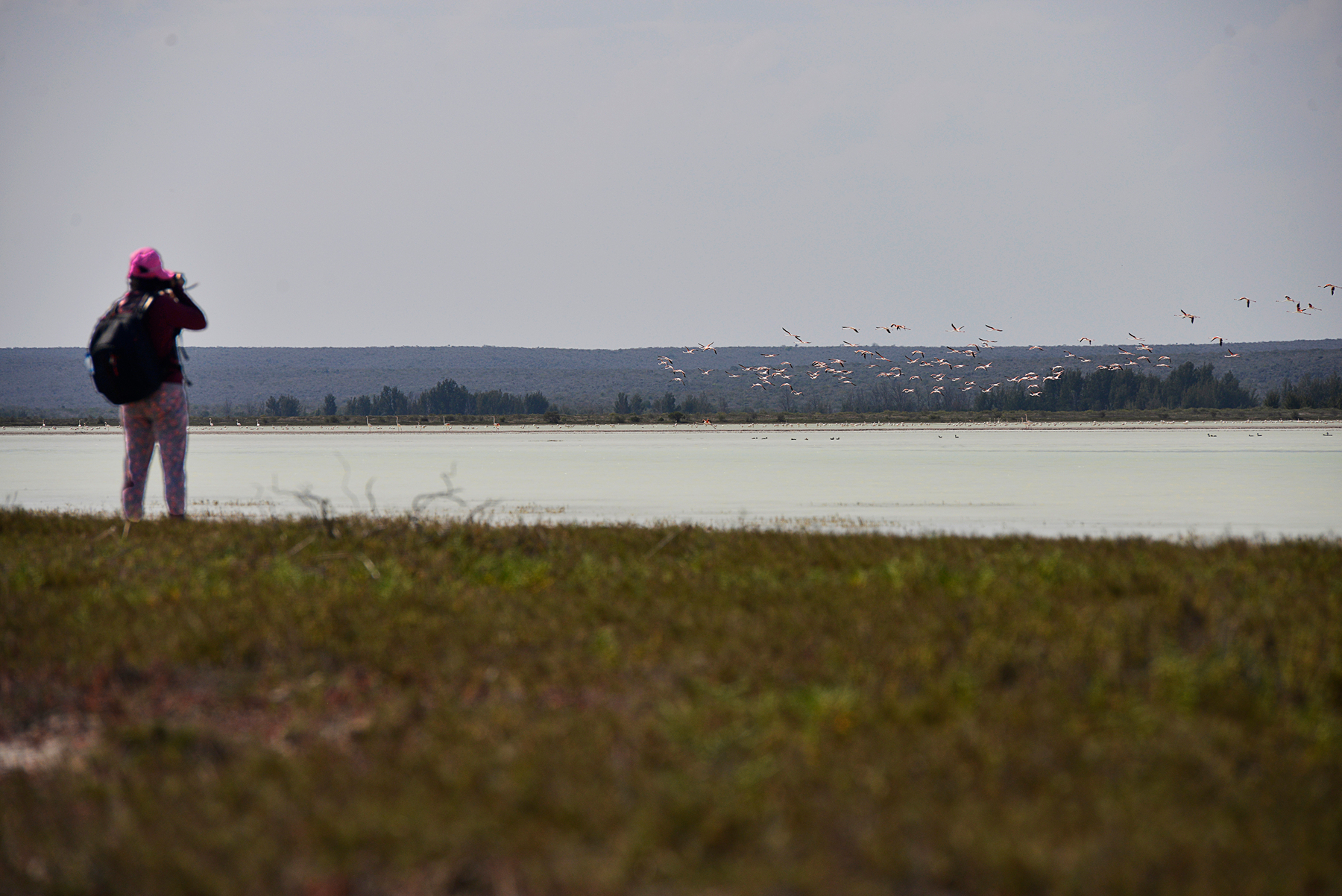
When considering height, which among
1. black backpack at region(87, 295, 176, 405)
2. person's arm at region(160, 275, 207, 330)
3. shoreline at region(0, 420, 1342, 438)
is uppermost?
person's arm at region(160, 275, 207, 330)

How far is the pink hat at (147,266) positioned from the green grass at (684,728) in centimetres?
368

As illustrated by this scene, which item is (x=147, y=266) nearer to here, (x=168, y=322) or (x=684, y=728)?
(x=168, y=322)

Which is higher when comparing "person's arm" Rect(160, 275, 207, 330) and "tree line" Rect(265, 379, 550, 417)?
"person's arm" Rect(160, 275, 207, 330)

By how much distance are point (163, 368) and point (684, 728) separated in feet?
27.4

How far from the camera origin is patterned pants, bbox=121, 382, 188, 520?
11633 mm

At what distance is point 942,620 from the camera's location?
6.89 m

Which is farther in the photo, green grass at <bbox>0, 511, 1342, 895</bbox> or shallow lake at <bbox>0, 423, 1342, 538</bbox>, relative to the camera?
shallow lake at <bbox>0, 423, 1342, 538</bbox>

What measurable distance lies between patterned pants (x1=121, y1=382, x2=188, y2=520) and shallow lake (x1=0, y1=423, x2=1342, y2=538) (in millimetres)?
2805

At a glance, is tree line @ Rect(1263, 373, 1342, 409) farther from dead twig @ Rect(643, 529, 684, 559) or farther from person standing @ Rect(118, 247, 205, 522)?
person standing @ Rect(118, 247, 205, 522)

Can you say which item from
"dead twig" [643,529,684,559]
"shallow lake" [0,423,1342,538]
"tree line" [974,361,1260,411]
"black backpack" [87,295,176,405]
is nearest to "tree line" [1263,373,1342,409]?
"tree line" [974,361,1260,411]

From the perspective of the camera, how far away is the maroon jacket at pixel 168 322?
11.7m

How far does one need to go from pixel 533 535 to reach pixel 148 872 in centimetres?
745

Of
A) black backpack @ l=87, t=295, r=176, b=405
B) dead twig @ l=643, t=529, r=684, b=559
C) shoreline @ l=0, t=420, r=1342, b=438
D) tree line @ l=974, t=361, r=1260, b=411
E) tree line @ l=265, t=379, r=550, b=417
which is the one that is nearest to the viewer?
dead twig @ l=643, t=529, r=684, b=559

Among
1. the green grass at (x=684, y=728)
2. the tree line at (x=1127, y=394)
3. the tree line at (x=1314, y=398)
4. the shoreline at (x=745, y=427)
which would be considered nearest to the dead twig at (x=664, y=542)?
the green grass at (x=684, y=728)
